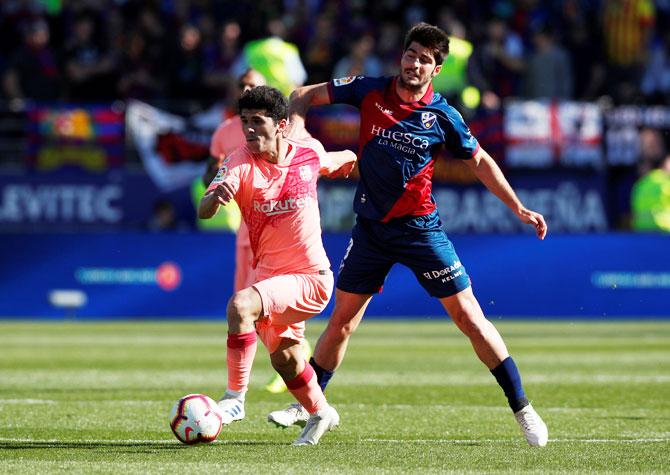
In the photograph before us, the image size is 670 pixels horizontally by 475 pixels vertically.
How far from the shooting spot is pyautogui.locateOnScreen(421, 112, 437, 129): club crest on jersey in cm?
845

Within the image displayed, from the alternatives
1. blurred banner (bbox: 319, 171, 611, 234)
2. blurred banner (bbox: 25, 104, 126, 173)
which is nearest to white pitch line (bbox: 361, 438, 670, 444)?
blurred banner (bbox: 319, 171, 611, 234)

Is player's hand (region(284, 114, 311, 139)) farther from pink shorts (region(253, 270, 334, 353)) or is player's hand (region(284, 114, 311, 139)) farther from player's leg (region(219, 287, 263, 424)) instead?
player's leg (region(219, 287, 263, 424))

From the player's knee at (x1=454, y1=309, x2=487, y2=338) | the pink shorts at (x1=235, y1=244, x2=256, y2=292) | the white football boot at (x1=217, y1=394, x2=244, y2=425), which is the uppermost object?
the player's knee at (x1=454, y1=309, x2=487, y2=338)

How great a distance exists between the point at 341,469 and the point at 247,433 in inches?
73.0

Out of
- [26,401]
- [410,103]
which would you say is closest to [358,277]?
[410,103]

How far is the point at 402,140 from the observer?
8469 mm

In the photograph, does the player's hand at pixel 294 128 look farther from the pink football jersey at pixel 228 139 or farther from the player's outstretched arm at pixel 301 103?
the pink football jersey at pixel 228 139

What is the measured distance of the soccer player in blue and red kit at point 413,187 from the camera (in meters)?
8.40

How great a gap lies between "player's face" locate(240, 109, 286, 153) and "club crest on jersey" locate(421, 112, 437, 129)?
928 millimetres

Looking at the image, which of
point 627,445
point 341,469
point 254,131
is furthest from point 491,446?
point 254,131

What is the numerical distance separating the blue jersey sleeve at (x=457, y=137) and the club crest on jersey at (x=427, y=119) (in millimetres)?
59

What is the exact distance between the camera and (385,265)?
28.3ft

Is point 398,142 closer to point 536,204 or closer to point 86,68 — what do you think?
point 536,204

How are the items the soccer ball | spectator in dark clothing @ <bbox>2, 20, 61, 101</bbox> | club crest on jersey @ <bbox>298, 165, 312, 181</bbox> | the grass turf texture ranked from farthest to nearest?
spectator in dark clothing @ <bbox>2, 20, 61, 101</bbox>, club crest on jersey @ <bbox>298, 165, 312, 181</bbox>, the soccer ball, the grass turf texture
